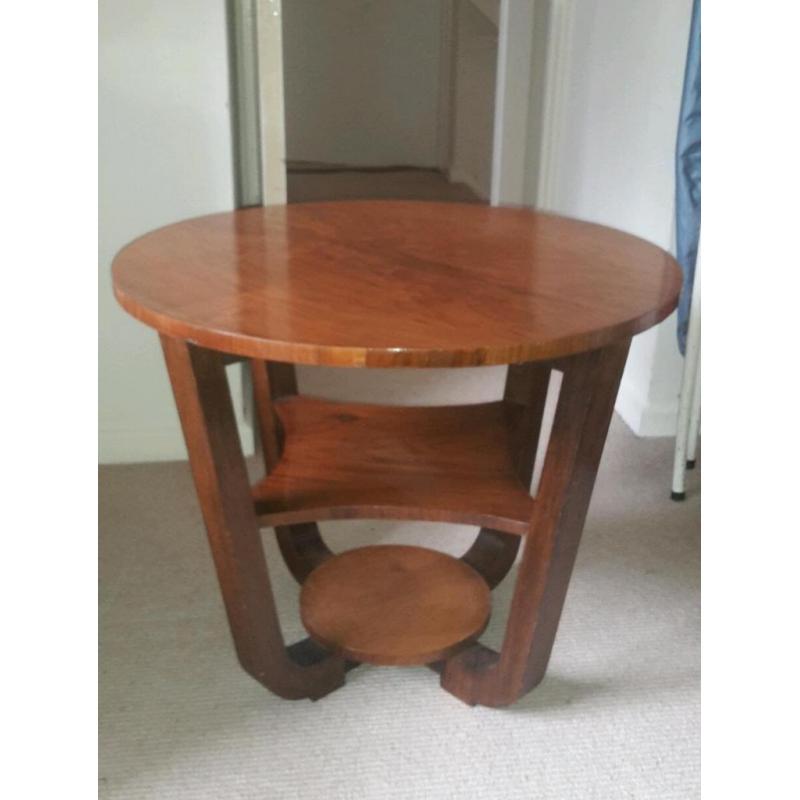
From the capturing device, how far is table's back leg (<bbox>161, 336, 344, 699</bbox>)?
1121 mm

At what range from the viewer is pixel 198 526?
1.83 m

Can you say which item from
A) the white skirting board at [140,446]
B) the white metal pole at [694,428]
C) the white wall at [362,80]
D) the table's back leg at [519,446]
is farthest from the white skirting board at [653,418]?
the white wall at [362,80]

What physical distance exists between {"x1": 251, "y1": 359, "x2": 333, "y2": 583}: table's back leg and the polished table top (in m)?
0.28

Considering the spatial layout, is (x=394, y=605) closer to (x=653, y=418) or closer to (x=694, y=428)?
(x=694, y=428)

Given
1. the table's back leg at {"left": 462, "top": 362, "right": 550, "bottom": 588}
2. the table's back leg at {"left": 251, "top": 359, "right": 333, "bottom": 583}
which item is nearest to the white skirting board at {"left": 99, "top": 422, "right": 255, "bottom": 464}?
the table's back leg at {"left": 251, "top": 359, "right": 333, "bottom": 583}

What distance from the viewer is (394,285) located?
1.11m

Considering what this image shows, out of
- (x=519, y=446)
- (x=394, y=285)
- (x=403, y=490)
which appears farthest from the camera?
(x=519, y=446)

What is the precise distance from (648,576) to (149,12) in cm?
150

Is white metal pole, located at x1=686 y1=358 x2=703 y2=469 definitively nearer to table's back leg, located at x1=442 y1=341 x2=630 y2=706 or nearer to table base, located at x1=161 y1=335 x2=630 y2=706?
table base, located at x1=161 y1=335 x2=630 y2=706

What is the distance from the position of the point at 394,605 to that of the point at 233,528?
13.3 inches

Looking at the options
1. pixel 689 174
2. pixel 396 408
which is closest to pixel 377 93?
pixel 689 174
